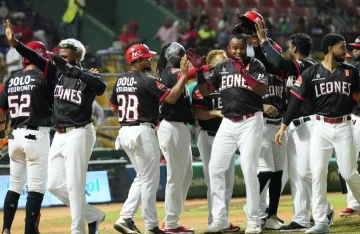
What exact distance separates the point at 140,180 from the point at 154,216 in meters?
0.46

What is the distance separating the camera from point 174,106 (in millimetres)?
9109

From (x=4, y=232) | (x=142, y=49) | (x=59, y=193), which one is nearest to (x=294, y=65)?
(x=142, y=49)

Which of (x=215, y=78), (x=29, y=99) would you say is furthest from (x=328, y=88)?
(x=29, y=99)

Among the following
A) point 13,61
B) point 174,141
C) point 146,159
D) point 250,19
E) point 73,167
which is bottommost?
point 73,167

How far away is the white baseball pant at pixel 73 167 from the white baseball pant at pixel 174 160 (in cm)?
104

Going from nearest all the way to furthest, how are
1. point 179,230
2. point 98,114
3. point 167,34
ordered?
point 179,230, point 98,114, point 167,34

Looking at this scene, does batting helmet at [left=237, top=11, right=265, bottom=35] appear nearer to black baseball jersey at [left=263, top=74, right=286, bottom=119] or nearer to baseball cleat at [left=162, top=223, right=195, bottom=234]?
black baseball jersey at [left=263, top=74, right=286, bottom=119]

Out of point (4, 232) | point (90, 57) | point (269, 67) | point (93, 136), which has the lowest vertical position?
point (4, 232)

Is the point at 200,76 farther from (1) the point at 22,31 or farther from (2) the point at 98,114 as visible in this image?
(1) the point at 22,31

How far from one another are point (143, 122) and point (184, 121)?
53 cm

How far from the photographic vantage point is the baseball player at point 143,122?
8.78 metres

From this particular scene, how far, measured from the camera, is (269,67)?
30.3ft

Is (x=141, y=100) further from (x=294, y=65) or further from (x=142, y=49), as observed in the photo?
(x=294, y=65)

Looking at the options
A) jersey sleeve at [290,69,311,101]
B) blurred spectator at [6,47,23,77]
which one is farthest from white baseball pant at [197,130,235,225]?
blurred spectator at [6,47,23,77]
